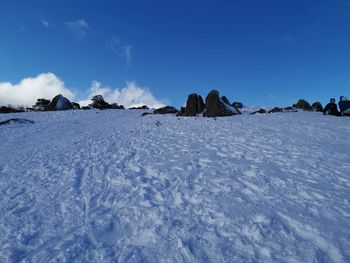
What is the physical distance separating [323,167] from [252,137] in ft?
18.0

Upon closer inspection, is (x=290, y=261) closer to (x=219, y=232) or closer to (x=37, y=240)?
(x=219, y=232)

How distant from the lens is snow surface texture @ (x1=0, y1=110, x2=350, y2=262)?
17.5ft

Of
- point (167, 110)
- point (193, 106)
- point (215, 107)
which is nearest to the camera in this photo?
point (215, 107)

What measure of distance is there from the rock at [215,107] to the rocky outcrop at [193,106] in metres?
1.74

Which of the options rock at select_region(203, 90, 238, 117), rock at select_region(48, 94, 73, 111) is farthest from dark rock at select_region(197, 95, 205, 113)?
rock at select_region(48, 94, 73, 111)

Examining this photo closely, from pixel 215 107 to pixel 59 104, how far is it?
2709cm

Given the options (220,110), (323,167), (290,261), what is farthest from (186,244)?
(220,110)

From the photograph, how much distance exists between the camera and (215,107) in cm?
2684

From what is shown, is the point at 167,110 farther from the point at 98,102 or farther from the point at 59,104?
the point at 98,102

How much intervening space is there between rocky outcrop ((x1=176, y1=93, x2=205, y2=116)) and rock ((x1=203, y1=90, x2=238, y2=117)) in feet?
5.69

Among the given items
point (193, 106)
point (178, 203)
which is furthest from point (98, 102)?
point (178, 203)

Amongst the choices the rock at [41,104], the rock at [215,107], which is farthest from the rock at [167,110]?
the rock at [41,104]

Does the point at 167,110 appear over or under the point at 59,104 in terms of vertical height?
under

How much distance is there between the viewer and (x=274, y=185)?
8.15 metres
